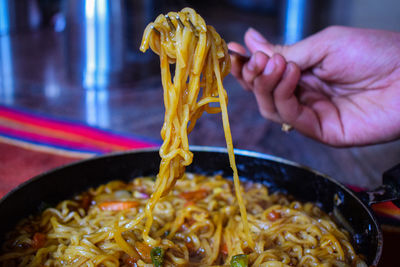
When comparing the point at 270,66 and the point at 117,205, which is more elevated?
the point at 270,66

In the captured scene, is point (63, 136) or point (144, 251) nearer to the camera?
point (144, 251)

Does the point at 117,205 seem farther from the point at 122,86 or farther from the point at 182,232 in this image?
the point at 122,86

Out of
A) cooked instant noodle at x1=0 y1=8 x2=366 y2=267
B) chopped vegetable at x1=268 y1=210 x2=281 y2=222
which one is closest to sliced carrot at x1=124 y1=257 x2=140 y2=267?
cooked instant noodle at x1=0 y1=8 x2=366 y2=267

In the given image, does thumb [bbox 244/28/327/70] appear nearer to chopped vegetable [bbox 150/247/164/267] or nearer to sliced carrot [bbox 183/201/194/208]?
sliced carrot [bbox 183/201/194/208]

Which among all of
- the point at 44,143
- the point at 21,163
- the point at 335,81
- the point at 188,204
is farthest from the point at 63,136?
the point at 335,81

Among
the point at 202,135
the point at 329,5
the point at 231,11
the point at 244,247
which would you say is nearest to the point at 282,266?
the point at 244,247

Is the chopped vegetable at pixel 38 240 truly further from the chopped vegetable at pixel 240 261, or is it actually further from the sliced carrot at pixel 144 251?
the chopped vegetable at pixel 240 261
